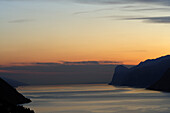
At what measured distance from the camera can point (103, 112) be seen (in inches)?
4722

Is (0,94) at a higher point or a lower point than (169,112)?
higher

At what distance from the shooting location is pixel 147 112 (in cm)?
→ 11944

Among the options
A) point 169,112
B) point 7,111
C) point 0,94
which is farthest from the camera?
point 0,94

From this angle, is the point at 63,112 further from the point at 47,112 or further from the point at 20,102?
the point at 20,102

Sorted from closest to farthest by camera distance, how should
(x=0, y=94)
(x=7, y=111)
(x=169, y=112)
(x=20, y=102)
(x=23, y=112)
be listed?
(x=7, y=111), (x=23, y=112), (x=169, y=112), (x=0, y=94), (x=20, y=102)

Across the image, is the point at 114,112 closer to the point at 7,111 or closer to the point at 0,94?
the point at 0,94

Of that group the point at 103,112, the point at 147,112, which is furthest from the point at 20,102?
the point at 147,112

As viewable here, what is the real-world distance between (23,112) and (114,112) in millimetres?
58783

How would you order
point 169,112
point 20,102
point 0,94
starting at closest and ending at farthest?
point 169,112
point 0,94
point 20,102

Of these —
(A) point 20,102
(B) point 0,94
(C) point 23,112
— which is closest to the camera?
(C) point 23,112

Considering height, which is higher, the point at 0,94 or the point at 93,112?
the point at 0,94

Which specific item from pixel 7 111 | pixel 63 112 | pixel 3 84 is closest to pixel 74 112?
pixel 63 112

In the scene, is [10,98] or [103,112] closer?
[103,112]

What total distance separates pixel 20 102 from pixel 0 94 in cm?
1549
